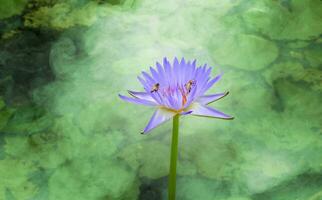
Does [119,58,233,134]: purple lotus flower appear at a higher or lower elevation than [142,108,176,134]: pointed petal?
higher

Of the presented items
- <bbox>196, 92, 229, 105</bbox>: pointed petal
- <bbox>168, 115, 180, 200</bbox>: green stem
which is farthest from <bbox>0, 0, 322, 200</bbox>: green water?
<bbox>196, 92, 229, 105</bbox>: pointed petal

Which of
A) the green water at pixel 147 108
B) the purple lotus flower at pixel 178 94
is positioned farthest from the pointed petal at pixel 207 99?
the green water at pixel 147 108

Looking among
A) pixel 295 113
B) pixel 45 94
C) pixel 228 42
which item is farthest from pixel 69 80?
pixel 295 113

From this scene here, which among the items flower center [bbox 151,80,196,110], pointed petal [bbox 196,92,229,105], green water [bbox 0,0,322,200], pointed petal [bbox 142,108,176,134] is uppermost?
flower center [bbox 151,80,196,110]

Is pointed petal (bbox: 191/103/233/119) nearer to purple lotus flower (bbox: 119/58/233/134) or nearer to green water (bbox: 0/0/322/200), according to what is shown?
purple lotus flower (bbox: 119/58/233/134)

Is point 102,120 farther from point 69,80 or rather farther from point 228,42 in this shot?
point 228,42

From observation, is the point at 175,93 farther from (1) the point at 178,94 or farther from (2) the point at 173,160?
(2) the point at 173,160

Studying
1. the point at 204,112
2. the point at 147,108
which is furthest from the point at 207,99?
the point at 147,108
